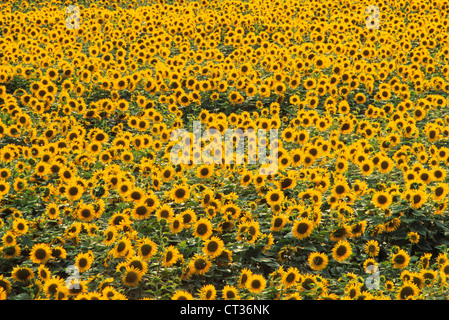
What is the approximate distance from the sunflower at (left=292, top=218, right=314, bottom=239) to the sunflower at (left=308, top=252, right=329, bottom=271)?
32 cm

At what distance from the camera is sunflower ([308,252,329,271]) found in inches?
230

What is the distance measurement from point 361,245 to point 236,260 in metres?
1.71

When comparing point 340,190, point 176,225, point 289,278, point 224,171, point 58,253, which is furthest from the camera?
point 224,171

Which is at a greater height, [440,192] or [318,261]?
[440,192]

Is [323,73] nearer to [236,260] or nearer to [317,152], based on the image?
[317,152]

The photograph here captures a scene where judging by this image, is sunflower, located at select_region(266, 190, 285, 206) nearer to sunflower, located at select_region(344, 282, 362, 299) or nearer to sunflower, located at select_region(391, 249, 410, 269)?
sunflower, located at select_region(391, 249, 410, 269)

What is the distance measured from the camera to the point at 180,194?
685 cm

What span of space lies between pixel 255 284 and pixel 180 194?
6.54 ft

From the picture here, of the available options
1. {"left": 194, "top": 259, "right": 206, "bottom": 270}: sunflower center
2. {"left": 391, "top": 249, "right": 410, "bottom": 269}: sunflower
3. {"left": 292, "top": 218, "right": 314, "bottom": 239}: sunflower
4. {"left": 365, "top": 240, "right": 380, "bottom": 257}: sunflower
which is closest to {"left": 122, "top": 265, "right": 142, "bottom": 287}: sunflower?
{"left": 194, "top": 259, "right": 206, "bottom": 270}: sunflower center

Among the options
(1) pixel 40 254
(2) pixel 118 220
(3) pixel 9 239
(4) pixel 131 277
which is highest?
(2) pixel 118 220

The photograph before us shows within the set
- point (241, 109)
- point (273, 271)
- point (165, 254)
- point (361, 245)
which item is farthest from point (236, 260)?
point (241, 109)

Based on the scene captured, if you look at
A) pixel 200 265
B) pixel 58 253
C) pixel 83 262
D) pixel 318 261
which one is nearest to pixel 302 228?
pixel 318 261

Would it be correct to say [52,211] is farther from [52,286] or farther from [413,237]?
[413,237]

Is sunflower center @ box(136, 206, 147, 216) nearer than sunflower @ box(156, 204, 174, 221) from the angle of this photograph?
No
